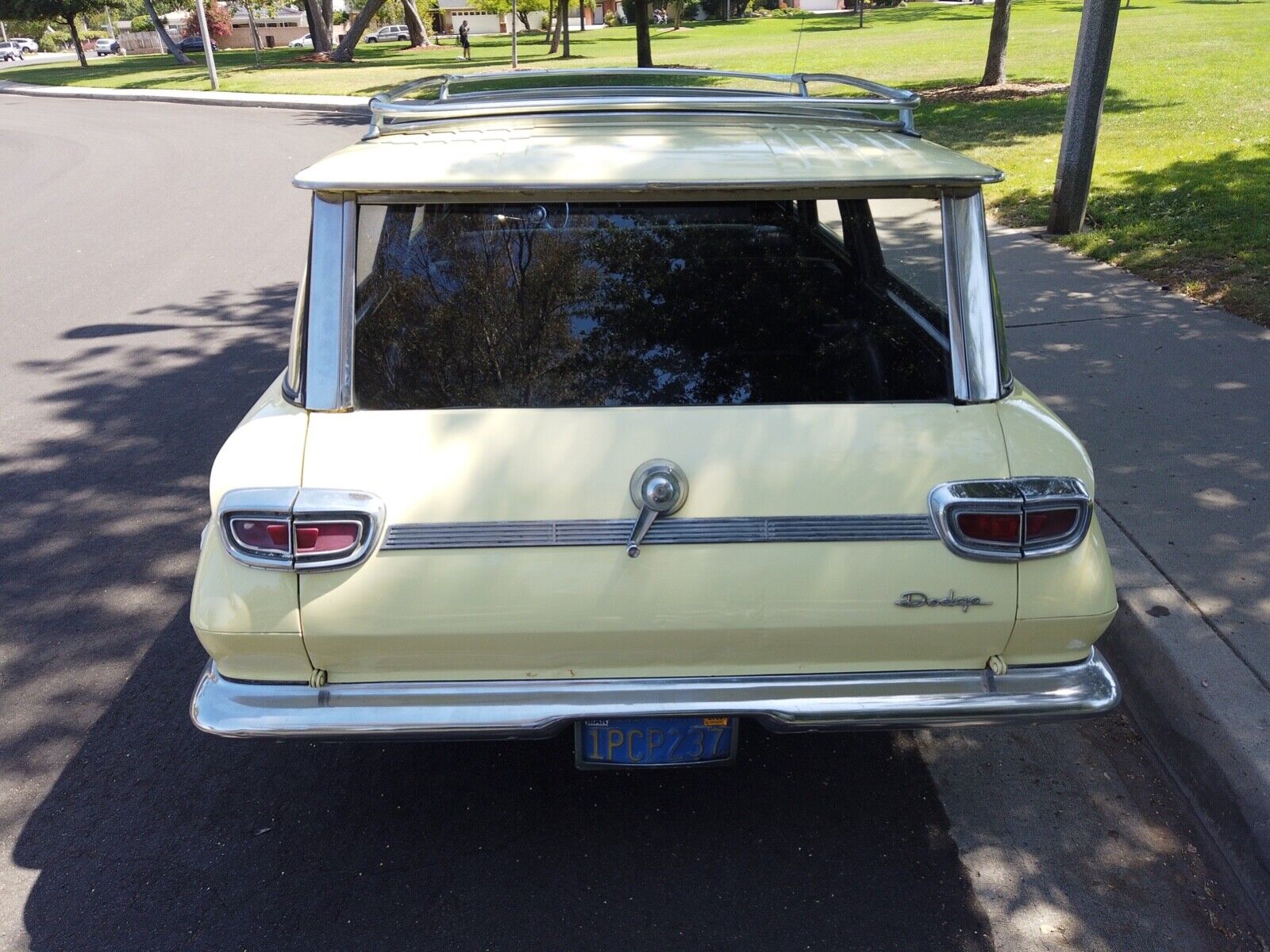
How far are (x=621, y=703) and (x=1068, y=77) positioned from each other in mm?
21569

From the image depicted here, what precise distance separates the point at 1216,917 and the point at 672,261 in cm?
224

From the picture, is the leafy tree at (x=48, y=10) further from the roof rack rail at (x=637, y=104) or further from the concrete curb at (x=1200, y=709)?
the concrete curb at (x=1200, y=709)

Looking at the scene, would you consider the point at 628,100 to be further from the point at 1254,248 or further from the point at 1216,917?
the point at 1254,248

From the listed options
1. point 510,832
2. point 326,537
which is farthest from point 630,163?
point 510,832

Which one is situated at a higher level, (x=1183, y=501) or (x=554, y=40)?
(x=1183, y=501)

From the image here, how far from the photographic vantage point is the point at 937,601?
2.46 meters

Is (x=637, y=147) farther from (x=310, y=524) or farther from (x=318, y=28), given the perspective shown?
(x=318, y=28)

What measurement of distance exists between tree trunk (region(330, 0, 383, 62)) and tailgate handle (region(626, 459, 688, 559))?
41011mm

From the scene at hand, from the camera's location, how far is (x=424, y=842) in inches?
118

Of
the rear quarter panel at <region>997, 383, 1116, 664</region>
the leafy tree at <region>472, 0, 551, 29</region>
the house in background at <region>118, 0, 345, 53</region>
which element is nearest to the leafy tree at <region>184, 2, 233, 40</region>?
the house in background at <region>118, 0, 345, 53</region>

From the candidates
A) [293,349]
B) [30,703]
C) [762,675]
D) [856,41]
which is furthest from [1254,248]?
[856,41]

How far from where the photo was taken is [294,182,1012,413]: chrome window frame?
2543 millimetres

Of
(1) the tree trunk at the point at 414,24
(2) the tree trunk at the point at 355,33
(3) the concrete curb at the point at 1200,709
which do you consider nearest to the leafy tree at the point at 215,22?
(1) the tree trunk at the point at 414,24

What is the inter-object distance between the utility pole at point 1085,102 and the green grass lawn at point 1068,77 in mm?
477
